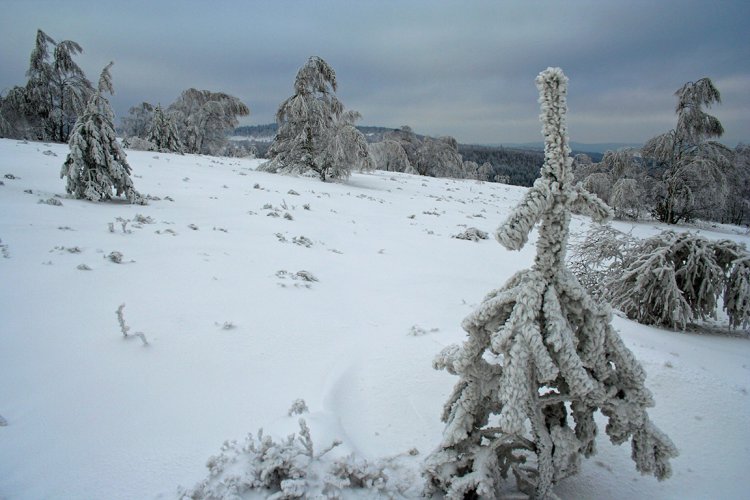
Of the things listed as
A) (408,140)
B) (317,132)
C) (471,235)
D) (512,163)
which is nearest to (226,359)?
(471,235)

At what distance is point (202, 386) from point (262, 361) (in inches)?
22.6

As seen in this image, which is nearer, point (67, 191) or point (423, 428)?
point (423, 428)

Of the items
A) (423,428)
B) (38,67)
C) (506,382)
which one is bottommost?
(423,428)

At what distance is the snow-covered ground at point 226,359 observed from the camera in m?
2.47

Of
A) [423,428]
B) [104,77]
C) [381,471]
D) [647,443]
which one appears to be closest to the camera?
[647,443]

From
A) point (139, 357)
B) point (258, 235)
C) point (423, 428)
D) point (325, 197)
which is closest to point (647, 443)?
point (423, 428)

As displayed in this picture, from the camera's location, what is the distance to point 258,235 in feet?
25.2


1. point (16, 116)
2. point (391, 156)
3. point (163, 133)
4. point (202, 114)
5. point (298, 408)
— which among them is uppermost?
point (202, 114)

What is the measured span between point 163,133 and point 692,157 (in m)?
29.8

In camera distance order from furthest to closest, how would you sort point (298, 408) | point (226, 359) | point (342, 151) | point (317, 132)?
point (317, 132), point (342, 151), point (226, 359), point (298, 408)

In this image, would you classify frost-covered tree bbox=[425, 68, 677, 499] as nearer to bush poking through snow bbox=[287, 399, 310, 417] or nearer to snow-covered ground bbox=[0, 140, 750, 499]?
snow-covered ground bbox=[0, 140, 750, 499]

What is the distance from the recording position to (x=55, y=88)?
67.6ft

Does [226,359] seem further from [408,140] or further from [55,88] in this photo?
[408,140]

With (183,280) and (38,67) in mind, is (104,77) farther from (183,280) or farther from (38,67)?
(38,67)
